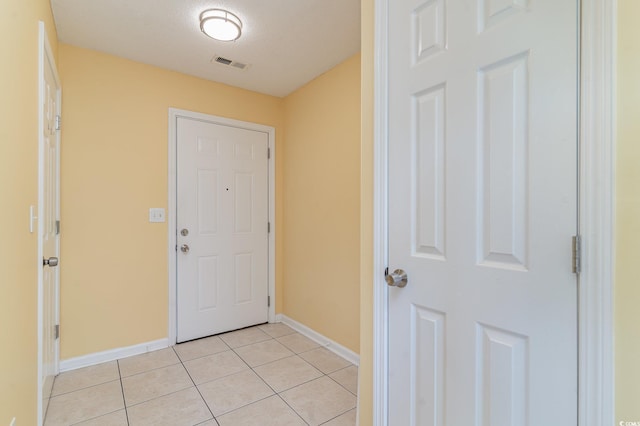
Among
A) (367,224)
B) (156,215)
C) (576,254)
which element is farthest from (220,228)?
(576,254)

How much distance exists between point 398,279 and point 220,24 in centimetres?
196

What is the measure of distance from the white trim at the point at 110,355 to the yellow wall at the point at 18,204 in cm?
105

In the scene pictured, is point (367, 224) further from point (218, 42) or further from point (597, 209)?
point (218, 42)

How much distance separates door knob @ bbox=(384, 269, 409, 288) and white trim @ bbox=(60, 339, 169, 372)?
237 cm

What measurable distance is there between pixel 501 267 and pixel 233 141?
2.70m

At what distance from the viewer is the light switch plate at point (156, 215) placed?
2598 mm

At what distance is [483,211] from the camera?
36.7 inches

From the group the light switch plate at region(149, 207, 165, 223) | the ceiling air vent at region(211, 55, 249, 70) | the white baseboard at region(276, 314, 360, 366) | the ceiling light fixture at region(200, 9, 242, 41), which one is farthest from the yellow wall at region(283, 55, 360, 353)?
the light switch plate at region(149, 207, 165, 223)

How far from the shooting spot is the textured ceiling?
73.9 inches

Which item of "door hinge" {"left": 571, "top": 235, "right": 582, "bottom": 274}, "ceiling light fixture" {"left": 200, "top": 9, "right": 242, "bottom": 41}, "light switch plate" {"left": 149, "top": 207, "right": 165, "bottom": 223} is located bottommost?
"door hinge" {"left": 571, "top": 235, "right": 582, "bottom": 274}

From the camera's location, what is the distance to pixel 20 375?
1.17 meters

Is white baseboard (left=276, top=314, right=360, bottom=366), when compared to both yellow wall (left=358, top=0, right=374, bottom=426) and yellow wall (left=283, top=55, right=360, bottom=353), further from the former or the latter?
yellow wall (left=358, top=0, right=374, bottom=426)

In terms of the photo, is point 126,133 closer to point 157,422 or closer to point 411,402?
point 157,422

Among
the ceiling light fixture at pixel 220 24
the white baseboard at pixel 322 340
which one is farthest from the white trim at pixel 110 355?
the ceiling light fixture at pixel 220 24
